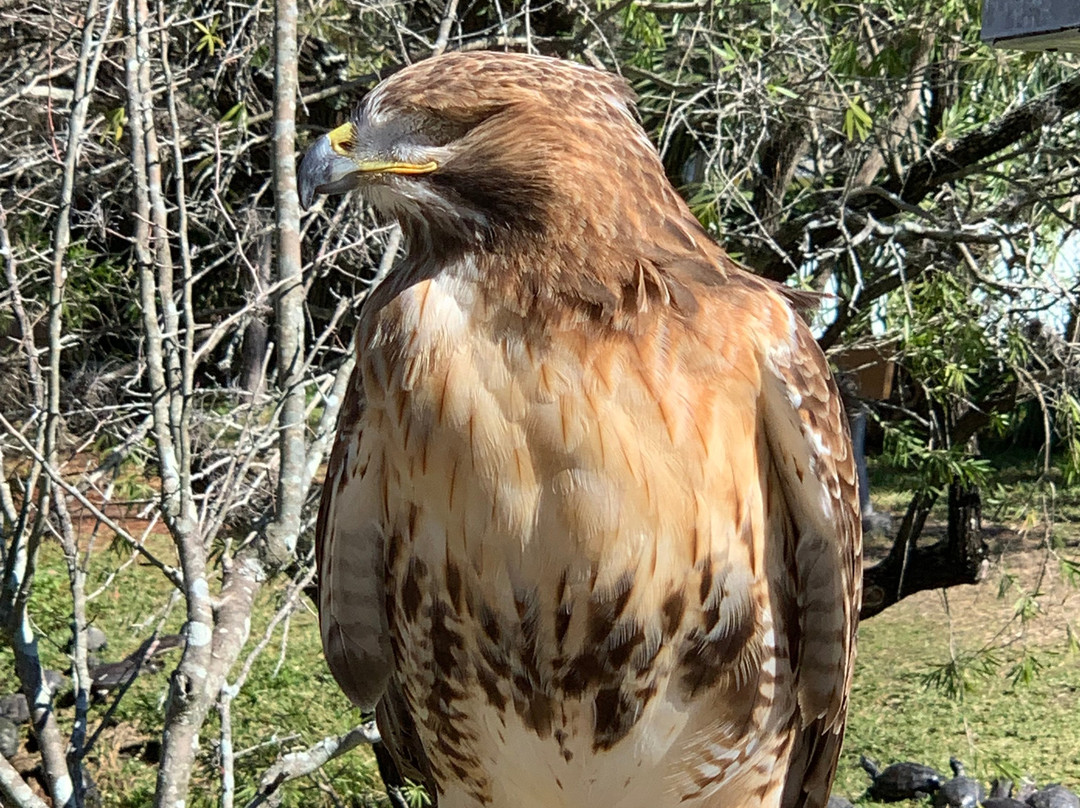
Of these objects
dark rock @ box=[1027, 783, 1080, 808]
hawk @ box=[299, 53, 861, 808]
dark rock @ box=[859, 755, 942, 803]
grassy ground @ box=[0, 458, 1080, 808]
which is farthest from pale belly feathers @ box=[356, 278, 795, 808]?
dark rock @ box=[859, 755, 942, 803]

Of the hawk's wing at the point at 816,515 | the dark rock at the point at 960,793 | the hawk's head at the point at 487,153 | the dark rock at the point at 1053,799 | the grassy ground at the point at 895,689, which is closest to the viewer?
the hawk's head at the point at 487,153

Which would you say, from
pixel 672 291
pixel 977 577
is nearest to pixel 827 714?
pixel 672 291

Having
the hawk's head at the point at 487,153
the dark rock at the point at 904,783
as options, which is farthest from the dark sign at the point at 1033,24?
the dark rock at the point at 904,783

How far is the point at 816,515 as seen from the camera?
2113mm

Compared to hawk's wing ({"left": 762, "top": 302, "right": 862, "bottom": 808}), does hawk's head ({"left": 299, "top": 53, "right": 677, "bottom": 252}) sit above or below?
above

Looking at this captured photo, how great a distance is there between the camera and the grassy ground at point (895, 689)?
5.94 metres

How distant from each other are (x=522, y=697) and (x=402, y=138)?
97 cm

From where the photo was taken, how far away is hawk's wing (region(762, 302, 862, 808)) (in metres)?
2.01

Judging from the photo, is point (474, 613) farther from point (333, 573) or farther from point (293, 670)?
point (293, 670)

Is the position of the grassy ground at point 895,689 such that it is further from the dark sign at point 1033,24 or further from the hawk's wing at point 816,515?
the hawk's wing at point 816,515

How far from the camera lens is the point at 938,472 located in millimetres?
5398

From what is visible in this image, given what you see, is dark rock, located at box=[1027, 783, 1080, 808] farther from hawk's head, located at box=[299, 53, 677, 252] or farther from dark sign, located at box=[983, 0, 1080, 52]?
hawk's head, located at box=[299, 53, 677, 252]

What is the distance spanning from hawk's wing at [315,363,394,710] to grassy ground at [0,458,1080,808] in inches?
102

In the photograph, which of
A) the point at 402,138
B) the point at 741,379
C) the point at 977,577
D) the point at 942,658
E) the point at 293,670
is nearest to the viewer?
the point at 402,138
